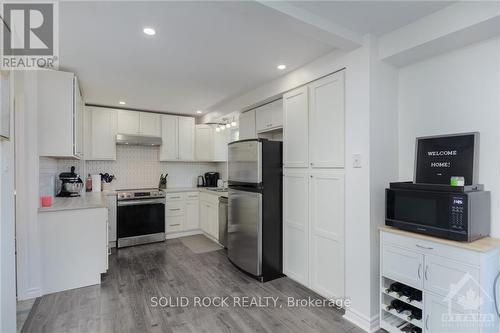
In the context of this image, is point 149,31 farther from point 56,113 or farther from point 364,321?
point 364,321

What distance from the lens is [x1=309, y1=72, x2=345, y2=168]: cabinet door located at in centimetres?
244

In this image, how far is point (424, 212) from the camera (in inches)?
74.3

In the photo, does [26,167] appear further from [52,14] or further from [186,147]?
[186,147]

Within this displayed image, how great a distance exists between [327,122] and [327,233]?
1.12 meters

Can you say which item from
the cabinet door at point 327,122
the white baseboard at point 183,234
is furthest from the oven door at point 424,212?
the white baseboard at point 183,234

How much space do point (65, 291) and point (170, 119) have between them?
329 cm

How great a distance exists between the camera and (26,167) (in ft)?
8.61

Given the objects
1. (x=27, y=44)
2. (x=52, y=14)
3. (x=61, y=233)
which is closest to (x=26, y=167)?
(x=61, y=233)

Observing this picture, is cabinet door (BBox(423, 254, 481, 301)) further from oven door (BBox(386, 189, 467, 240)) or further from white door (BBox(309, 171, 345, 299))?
white door (BBox(309, 171, 345, 299))

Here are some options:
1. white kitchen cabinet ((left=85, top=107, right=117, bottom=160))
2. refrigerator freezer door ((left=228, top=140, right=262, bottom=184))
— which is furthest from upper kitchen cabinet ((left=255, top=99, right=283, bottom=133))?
white kitchen cabinet ((left=85, top=107, right=117, bottom=160))

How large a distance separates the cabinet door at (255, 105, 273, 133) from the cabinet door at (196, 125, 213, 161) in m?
1.79

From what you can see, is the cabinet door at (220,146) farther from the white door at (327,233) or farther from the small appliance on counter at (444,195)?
the small appliance on counter at (444,195)

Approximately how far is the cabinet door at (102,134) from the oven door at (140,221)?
0.94 metres

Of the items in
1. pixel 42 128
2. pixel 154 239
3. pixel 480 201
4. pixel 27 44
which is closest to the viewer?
pixel 480 201
